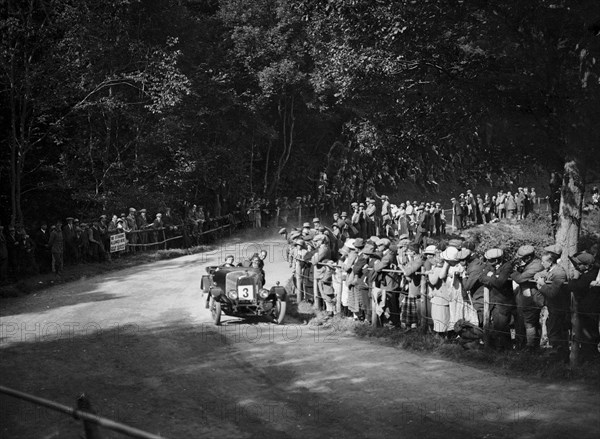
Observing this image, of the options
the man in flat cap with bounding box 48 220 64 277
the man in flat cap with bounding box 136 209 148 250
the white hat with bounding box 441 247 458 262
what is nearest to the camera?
the white hat with bounding box 441 247 458 262

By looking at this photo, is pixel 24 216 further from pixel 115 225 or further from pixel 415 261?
pixel 415 261

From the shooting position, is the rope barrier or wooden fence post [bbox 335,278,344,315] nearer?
the rope barrier

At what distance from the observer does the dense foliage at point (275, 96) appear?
1631cm

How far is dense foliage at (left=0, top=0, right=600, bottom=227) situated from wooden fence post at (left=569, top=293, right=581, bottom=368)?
508 centimetres

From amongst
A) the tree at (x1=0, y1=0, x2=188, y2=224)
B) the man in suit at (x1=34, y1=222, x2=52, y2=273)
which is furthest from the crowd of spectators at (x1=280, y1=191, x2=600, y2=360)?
the tree at (x1=0, y1=0, x2=188, y2=224)

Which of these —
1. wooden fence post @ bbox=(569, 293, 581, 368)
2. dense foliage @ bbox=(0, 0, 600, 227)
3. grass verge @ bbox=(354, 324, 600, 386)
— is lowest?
grass verge @ bbox=(354, 324, 600, 386)

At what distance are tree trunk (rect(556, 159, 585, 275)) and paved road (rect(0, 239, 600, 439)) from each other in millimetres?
5522

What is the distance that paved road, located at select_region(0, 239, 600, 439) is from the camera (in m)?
9.23

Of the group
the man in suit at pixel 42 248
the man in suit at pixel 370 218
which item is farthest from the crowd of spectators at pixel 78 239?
→ the man in suit at pixel 370 218

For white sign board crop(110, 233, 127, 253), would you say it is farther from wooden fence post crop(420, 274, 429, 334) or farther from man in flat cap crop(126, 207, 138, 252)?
wooden fence post crop(420, 274, 429, 334)

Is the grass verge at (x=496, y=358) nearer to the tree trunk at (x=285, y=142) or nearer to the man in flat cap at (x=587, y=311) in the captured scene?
the man in flat cap at (x=587, y=311)

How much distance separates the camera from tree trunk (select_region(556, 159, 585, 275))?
15.9 metres

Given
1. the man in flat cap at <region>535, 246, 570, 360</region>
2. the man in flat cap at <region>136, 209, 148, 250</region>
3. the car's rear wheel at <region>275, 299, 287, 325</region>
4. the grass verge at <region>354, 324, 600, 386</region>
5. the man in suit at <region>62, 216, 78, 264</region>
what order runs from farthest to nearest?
the man in flat cap at <region>136, 209, 148, 250</region>
the man in suit at <region>62, 216, 78, 264</region>
the car's rear wheel at <region>275, 299, 287, 325</region>
the man in flat cap at <region>535, 246, 570, 360</region>
the grass verge at <region>354, 324, 600, 386</region>

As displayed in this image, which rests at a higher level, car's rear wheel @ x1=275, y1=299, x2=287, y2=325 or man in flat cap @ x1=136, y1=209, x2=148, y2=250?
man in flat cap @ x1=136, y1=209, x2=148, y2=250
